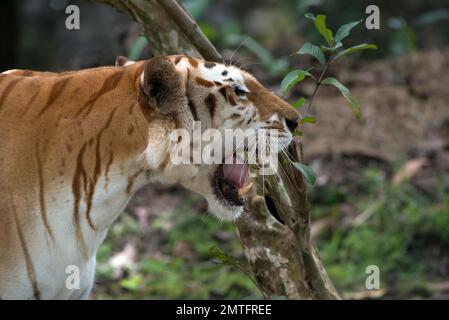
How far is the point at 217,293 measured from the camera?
5.96 meters

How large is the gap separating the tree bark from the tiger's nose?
0.91ft

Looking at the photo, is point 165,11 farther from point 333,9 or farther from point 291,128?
point 333,9

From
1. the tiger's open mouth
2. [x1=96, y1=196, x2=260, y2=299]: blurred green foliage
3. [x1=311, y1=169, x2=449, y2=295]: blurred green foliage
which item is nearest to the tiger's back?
the tiger's open mouth

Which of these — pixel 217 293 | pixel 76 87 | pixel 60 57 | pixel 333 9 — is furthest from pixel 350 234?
pixel 60 57

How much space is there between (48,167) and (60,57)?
7835mm

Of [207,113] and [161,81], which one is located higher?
[161,81]

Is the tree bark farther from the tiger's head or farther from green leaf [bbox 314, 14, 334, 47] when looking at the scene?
green leaf [bbox 314, 14, 334, 47]

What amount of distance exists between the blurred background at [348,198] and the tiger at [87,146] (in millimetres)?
1002

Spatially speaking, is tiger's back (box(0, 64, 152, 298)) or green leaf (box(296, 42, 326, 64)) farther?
green leaf (box(296, 42, 326, 64))

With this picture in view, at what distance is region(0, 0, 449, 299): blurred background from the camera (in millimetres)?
6137

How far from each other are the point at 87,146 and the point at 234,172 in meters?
0.68

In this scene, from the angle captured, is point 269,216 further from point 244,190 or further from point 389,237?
point 389,237

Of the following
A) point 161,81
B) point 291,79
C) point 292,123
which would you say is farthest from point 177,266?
point 161,81

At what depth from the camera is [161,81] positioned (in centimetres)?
348
